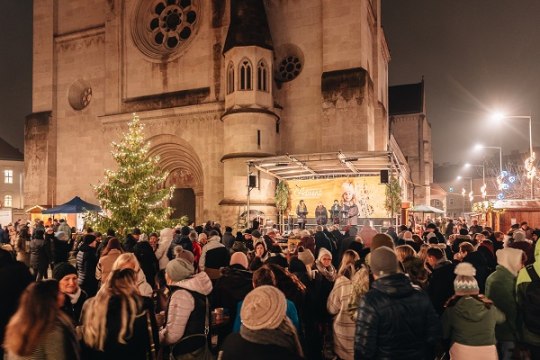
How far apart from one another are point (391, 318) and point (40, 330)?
2.36 metres

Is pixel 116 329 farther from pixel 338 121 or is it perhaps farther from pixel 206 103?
pixel 206 103

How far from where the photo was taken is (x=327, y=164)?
1809cm

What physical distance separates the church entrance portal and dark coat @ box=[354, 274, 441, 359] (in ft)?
76.0

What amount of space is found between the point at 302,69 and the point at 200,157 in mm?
6874

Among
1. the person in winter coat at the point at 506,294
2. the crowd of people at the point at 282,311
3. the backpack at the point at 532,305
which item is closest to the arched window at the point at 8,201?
the crowd of people at the point at 282,311

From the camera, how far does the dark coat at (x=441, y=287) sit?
17.2 feet

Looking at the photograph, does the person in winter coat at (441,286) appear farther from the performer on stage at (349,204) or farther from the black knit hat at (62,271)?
the performer on stage at (349,204)

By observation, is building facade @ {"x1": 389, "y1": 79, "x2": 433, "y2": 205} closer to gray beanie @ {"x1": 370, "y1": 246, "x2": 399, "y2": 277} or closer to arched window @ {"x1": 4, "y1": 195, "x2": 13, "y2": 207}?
arched window @ {"x1": 4, "y1": 195, "x2": 13, "y2": 207}

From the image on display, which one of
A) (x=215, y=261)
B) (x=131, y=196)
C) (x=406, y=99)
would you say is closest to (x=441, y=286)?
(x=215, y=261)

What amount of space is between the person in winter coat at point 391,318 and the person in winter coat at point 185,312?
1538 millimetres

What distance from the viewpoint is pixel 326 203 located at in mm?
18562

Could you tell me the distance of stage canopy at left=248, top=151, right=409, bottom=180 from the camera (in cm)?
1602

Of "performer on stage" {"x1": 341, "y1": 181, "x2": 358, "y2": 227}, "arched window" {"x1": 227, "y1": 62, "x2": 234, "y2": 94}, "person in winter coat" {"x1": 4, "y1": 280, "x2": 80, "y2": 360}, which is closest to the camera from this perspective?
"person in winter coat" {"x1": 4, "y1": 280, "x2": 80, "y2": 360}

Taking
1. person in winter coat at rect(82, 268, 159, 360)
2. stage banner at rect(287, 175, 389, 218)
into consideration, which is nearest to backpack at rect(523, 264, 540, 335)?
person in winter coat at rect(82, 268, 159, 360)
